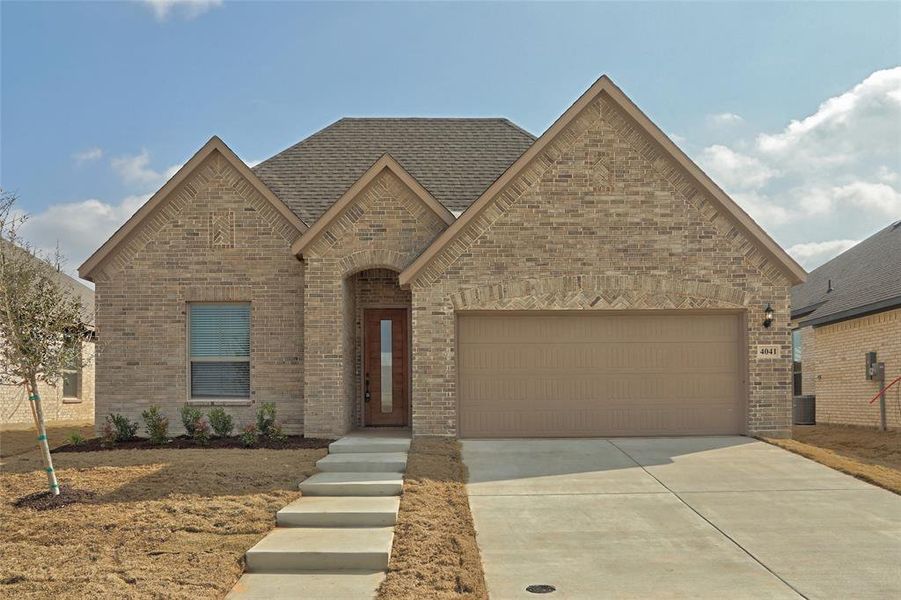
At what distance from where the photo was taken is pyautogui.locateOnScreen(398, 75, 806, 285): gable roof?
14328 millimetres

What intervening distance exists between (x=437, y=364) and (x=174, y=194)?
609 cm

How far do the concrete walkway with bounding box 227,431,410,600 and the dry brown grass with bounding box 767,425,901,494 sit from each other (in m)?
6.41

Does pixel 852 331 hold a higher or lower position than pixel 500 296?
lower

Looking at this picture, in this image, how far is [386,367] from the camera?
16594 mm

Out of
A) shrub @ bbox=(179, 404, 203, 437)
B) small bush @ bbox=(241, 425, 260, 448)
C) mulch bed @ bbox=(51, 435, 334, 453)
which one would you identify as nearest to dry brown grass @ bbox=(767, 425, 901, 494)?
mulch bed @ bbox=(51, 435, 334, 453)

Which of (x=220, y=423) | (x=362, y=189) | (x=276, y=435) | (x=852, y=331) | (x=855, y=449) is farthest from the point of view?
(x=852, y=331)

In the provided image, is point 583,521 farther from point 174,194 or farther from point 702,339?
point 174,194

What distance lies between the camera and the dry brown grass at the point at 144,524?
25.2 ft

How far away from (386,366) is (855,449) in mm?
9271

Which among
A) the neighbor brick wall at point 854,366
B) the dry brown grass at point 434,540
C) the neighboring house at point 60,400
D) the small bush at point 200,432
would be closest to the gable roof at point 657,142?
the dry brown grass at point 434,540

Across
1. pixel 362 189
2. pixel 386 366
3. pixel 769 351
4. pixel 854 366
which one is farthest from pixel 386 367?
pixel 854 366

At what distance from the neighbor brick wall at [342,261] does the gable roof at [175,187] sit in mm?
1051

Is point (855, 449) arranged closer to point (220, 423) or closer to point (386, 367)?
point (386, 367)

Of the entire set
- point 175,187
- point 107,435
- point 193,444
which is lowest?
point 193,444
